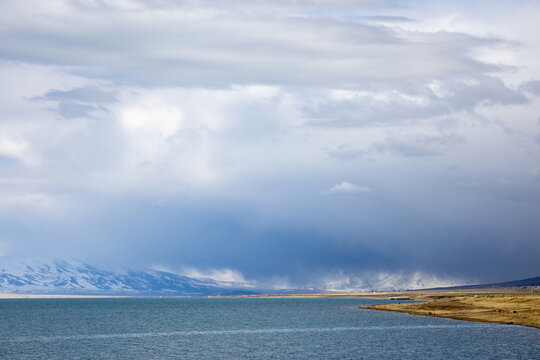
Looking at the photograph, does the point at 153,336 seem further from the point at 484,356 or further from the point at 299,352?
the point at 484,356

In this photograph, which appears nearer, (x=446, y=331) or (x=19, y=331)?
(x=446, y=331)

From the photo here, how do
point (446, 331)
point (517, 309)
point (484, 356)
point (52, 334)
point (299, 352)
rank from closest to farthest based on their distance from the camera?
point (484, 356) < point (299, 352) < point (446, 331) < point (52, 334) < point (517, 309)

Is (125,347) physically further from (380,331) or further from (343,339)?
Result: (380,331)

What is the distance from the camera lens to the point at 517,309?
178000mm

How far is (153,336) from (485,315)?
92.7 meters

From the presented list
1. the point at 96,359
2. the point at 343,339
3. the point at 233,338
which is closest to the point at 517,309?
the point at 343,339

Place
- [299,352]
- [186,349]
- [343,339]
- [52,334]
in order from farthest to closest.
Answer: [52,334], [343,339], [186,349], [299,352]

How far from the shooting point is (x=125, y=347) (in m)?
116

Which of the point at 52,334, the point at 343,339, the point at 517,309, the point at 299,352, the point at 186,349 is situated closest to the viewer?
the point at 299,352

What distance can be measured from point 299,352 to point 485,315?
295 feet

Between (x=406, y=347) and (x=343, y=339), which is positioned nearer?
(x=406, y=347)

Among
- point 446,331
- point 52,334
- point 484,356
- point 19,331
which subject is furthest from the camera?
point 19,331

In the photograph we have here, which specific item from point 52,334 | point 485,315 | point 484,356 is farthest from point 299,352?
point 485,315

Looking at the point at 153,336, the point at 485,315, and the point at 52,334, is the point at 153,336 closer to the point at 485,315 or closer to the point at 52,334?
the point at 52,334
